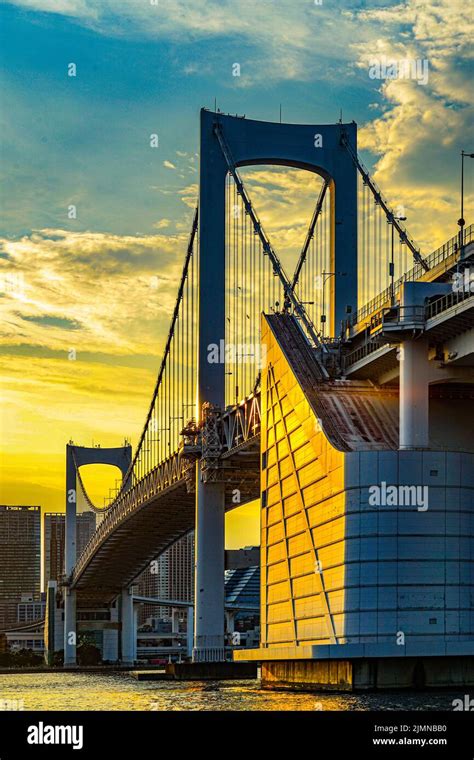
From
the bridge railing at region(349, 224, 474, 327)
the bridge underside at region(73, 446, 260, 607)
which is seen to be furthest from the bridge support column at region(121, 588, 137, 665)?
the bridge railing at region(349, 224, 474, 327)

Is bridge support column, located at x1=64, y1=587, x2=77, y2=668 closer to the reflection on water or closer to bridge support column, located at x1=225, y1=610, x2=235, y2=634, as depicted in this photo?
bridge support column, located at x1=225, y1=610, x2=235, y2=634

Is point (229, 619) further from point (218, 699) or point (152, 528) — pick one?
point (218, 699)

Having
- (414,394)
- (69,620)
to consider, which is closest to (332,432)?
(414,394)

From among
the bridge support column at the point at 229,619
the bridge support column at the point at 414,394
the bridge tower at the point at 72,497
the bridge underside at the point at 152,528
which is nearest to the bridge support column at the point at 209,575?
the bridge underside at the point at 152,528
